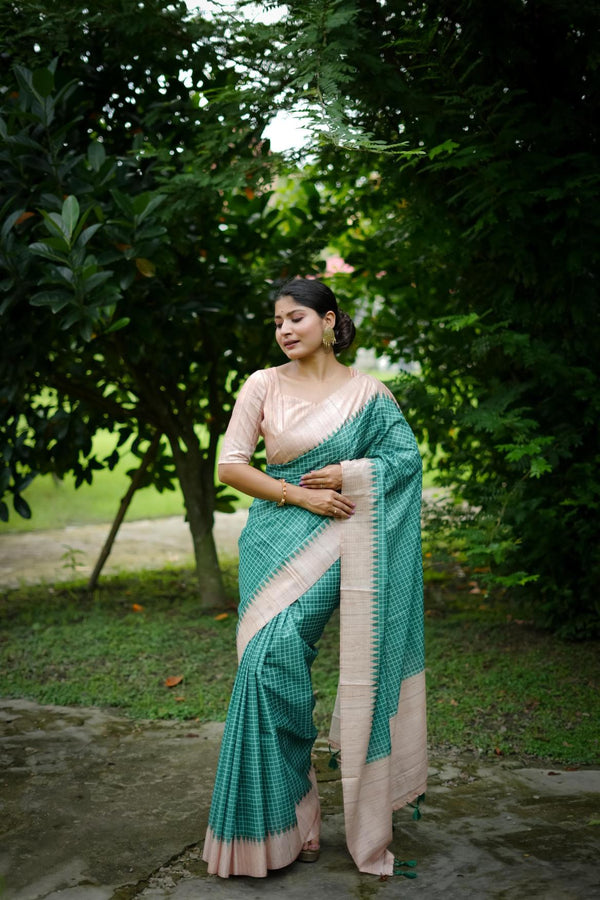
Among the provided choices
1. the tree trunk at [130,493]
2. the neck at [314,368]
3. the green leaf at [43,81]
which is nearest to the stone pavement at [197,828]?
the neck at [314,368]

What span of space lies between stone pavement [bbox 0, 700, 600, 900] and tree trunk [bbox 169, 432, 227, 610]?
2.02 m

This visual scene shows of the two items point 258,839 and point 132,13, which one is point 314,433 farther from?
point 132,13

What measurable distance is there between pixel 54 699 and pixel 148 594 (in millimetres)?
2109

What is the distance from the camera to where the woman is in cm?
273

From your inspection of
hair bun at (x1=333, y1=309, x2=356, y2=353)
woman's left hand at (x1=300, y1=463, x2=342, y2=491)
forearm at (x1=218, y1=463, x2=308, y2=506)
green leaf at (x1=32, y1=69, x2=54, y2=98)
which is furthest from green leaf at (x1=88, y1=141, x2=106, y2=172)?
woman's left hand at (x1=300, y1=463, x2=342, y2=491)

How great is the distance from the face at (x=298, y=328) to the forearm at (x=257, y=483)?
393 mm

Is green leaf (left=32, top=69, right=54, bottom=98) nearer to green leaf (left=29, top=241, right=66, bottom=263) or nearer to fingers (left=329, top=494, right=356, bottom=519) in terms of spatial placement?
green leaf (left=29, top=241, right=66, bottom=263)

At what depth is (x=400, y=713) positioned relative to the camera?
9.65 ft

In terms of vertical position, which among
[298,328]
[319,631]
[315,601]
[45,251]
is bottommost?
[319,631]

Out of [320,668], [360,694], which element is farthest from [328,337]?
[320,668]

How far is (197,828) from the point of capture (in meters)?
3.12

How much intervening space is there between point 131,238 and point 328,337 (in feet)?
6.39

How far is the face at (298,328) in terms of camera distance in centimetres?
288

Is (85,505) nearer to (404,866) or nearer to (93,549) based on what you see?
(93,549)
